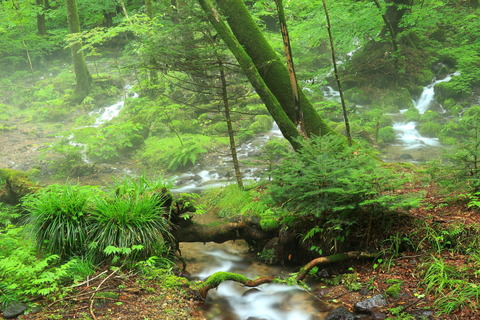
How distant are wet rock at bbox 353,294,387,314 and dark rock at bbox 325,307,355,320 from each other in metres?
0.12

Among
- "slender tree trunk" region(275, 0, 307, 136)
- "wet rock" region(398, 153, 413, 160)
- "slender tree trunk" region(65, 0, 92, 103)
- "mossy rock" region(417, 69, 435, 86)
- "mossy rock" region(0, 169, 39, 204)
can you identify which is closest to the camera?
"slender tree trunk" region(275, 0, 307, 136)

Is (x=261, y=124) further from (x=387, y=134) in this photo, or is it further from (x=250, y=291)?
(x=250, y=291)

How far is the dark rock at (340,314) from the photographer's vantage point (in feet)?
12.6

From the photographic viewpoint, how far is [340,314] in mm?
3896

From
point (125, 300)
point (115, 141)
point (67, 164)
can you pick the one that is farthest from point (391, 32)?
point (125, 300)

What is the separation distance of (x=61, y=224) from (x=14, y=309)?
1.58 meters

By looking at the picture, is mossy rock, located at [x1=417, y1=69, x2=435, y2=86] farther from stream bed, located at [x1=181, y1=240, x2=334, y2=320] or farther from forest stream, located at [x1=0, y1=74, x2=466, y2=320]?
stream bed, located at [x1=181, y1=240, x2=334, y2=320]

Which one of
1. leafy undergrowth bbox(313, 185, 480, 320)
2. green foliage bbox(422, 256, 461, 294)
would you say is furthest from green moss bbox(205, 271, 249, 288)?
green foliage bbox(422, 256, 461, 294)

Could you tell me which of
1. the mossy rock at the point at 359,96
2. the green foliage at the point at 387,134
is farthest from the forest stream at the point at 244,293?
the mossy rock at the point at 359,96

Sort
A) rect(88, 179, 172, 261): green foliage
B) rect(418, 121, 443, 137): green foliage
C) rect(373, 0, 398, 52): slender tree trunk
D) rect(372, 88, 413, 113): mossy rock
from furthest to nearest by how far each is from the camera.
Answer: rect(372, 88, 413, 113): mossy rock, rect(373, 0, 398, 52): slender tree trunk, rect(418, 121, 443, 137): green foliage, rect(88, 179, 172, 261): green foliage

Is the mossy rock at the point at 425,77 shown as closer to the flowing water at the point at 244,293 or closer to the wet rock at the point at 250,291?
the flowing water at the point at 244,293

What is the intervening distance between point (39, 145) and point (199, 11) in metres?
13.6

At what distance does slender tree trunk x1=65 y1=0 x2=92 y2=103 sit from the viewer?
18.6m

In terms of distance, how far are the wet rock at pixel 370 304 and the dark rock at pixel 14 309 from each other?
3.59 m
